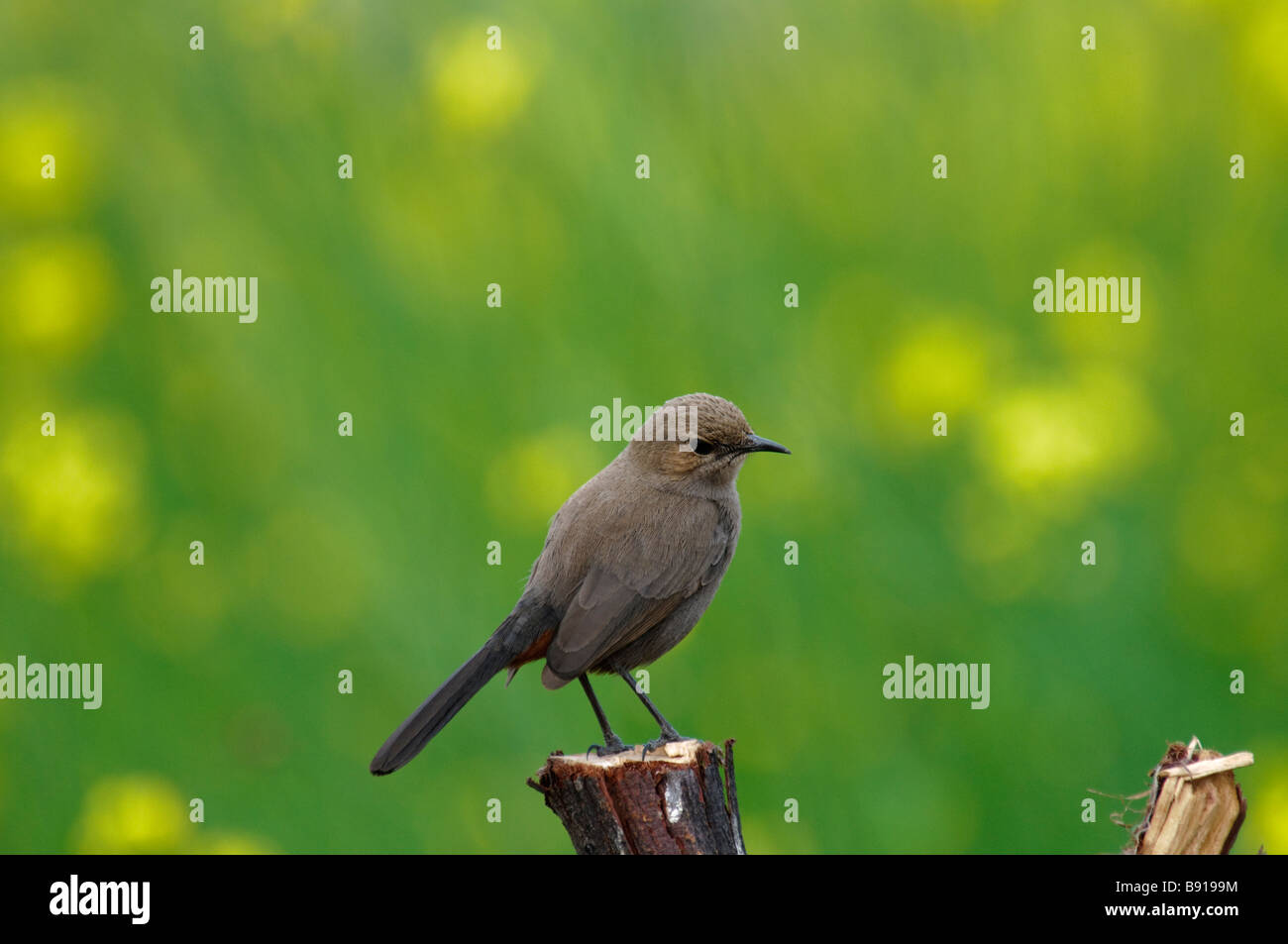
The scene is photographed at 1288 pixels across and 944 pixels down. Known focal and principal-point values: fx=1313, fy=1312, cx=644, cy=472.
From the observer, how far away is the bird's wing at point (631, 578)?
13.6 ft

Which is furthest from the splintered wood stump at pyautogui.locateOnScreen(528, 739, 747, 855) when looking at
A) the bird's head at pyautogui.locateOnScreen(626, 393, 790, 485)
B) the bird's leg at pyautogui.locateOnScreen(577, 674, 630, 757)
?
the bird's head at pyautogui.locateOnScreen(626, 393, 790, 485)

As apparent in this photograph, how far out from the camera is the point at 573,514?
14.7 feet

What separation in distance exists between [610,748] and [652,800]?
0.40 m

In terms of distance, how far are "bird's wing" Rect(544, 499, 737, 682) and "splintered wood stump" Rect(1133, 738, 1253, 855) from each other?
162cm

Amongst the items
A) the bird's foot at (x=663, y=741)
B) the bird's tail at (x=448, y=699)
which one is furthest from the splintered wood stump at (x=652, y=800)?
the bird's tail at (x=448, y=699)

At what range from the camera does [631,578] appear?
4.27 metres

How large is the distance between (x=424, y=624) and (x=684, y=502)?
7.28 feet

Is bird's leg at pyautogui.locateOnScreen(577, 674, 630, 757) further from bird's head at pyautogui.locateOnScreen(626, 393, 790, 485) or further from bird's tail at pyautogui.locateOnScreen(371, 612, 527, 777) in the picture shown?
bird's head at pyautogui.locateOnScreen(626, 393, 790, 485)

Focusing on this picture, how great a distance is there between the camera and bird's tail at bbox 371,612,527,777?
3.78 meters

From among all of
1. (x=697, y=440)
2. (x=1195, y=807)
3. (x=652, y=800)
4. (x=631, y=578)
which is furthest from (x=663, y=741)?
(x=1195, y=807)

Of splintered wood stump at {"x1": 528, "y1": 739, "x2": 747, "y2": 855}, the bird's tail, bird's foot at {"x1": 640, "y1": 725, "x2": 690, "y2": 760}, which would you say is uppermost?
the bird's tail

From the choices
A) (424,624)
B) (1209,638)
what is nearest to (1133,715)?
(1209,638)

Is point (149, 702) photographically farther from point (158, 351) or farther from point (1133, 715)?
point (1133, 715)

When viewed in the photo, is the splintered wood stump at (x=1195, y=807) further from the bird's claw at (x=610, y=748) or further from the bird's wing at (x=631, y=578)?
the bird's wing at (x=631, y=578)
